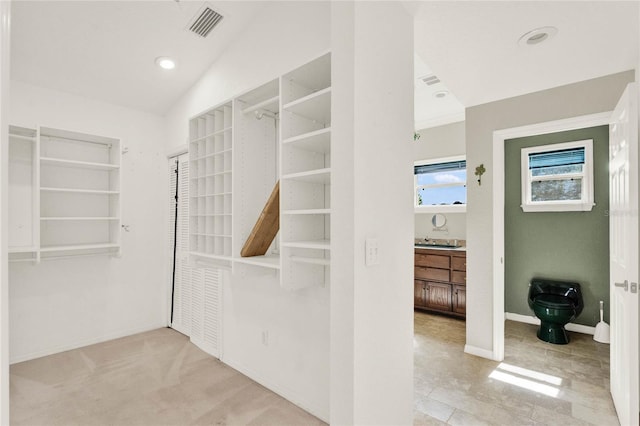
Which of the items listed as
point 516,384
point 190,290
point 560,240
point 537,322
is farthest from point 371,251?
point 537,322

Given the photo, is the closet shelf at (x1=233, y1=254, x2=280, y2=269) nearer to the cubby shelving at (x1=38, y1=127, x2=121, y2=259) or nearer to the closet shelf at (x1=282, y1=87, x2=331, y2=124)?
the closet shelf at (x1=282, y1=87, x2=331, y2=124)

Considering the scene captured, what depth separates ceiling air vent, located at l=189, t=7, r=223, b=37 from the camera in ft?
8.63

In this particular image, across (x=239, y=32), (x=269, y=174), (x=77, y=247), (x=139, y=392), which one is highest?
(x=239, y=32)

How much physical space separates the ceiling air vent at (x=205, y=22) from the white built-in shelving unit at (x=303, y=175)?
4.22 ft

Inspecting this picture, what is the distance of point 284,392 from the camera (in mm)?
2418

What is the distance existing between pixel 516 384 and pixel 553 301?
136 centimetres

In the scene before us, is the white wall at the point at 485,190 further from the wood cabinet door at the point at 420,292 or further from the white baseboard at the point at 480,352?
the wood cabinet door at the point at 420,292

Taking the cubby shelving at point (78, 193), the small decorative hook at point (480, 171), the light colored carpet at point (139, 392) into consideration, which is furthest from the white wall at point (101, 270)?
the small decorative hook at point (480, 171)

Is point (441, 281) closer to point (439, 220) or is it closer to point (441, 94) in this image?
point (439, 220)

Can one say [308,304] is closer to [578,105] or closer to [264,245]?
[264,245]

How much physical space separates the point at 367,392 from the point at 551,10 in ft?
7.49

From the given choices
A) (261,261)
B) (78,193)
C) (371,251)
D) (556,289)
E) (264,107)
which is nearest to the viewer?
(371,251)

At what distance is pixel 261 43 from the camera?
2.62m

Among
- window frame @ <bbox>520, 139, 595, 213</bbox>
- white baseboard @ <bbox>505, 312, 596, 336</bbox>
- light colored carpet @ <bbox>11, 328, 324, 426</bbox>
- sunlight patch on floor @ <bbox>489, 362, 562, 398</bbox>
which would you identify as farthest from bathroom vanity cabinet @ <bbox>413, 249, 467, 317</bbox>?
light colored carpet @ <bbox>11, 328, 324, 426</bbox>
